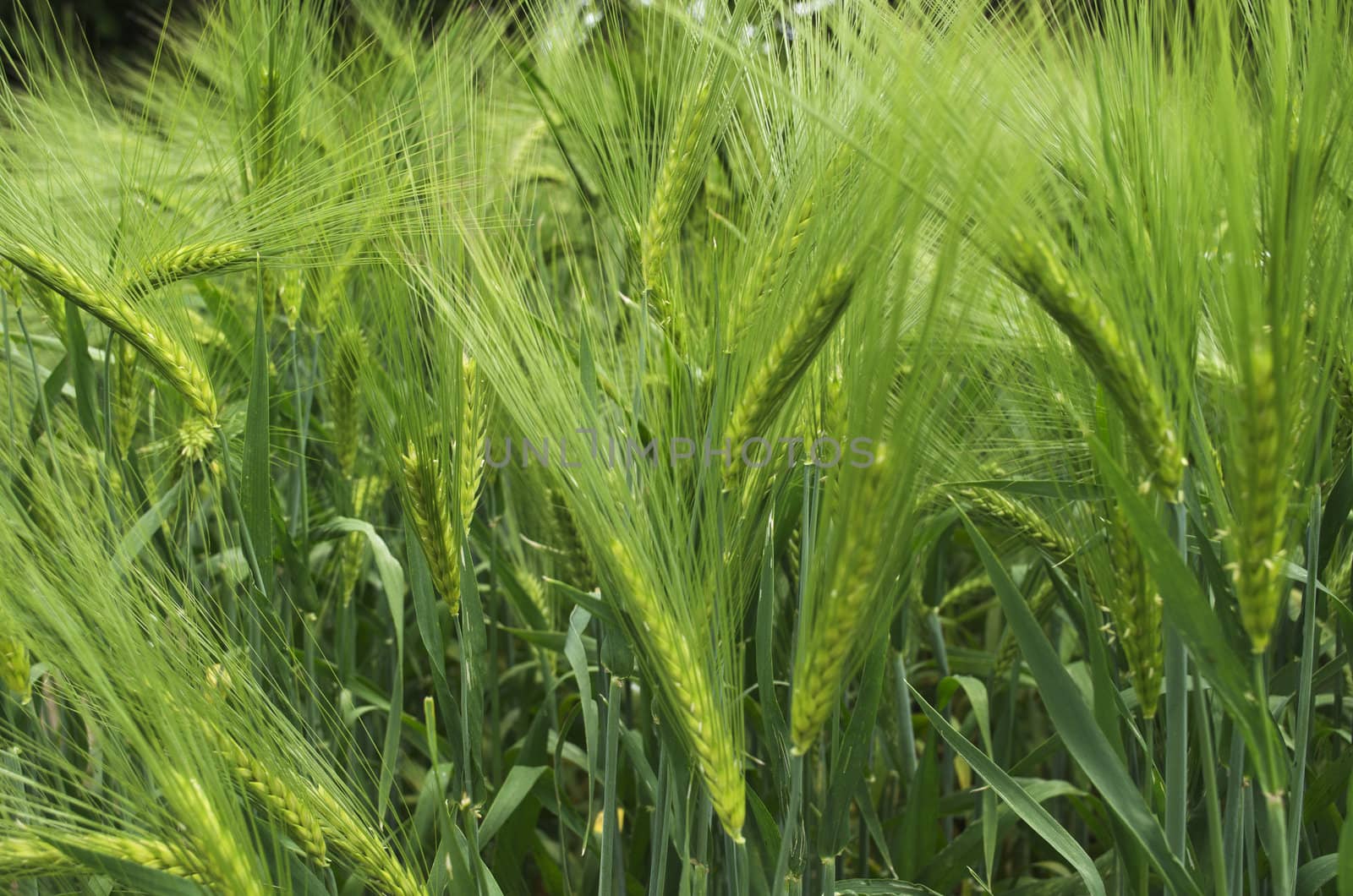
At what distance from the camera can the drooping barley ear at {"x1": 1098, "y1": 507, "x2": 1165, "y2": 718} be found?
700 mm

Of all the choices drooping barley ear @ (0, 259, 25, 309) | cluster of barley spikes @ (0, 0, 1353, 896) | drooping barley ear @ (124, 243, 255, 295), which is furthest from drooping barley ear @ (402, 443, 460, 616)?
drooping barley ear @ (0, 259, 25, 309)

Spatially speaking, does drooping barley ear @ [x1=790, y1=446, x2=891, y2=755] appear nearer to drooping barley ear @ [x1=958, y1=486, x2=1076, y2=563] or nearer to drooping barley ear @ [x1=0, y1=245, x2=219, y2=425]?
drooping barley ear @ [x1=958, y1=486, x2=1076, y2=563]

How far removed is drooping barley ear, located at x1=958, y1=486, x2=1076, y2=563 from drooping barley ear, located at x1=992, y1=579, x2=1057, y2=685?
0.62 feet

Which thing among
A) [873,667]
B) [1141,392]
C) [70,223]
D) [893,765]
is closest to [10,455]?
[70,223]

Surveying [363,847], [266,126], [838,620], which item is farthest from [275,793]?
[266,126]

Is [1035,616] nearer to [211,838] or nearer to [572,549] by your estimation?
[572,549]

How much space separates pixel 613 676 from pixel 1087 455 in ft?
1.31

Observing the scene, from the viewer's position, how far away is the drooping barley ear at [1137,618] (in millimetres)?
700

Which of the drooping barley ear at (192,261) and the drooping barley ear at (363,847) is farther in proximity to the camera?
the drooping barley ear at (192,261)

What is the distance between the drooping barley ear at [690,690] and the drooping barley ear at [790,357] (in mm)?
113

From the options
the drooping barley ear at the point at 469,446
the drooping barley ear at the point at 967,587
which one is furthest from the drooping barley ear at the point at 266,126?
the drooping barley ear at the point at 967,587

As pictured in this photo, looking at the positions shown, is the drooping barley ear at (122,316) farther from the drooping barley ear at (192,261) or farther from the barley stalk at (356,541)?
the barley stalk at (356,541)

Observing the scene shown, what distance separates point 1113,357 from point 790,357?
18cm

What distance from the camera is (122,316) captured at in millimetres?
848
